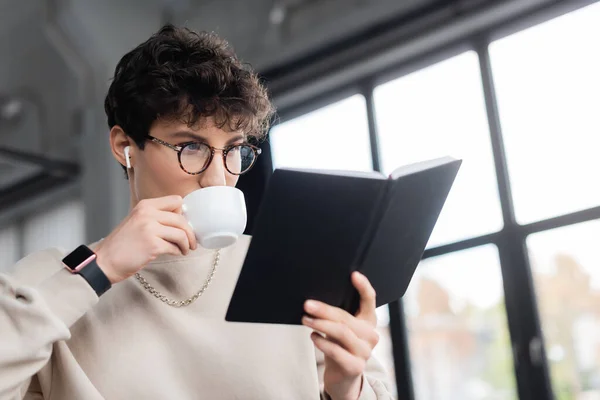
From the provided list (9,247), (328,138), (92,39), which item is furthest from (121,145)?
(9,247)

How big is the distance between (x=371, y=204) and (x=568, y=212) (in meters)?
2.25

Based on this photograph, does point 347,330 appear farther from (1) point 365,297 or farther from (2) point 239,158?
(2) point 239,158

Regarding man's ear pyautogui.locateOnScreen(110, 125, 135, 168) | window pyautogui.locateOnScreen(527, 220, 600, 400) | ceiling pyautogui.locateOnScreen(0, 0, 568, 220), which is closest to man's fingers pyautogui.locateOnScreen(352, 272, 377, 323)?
man's ear pyautogui.locateOnScreen(110, 125, 135, 168)

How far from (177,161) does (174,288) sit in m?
0.21

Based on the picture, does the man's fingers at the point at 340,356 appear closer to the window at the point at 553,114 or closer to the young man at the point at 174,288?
the young man at the point at 174,288

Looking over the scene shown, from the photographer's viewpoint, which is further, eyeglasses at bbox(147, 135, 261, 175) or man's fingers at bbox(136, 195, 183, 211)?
eyeglasses at bbox(147, 135, 261, 175)

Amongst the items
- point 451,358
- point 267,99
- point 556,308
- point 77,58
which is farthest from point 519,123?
point 77,58

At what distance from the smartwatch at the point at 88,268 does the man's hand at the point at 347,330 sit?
26cm

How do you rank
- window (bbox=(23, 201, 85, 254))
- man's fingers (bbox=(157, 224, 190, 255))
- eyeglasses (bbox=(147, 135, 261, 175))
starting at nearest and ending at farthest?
man's fingers (bbox=(157, 224, 190, 255)) < eyeglasses (bbox=(147, 135, 261, 175)) < window (bbox=(23, 201, 85, 254))

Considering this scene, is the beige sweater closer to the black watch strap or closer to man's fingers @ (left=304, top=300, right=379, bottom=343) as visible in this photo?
the black watch strap

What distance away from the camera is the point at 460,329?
3.12m

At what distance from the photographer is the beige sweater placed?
3.06 ft

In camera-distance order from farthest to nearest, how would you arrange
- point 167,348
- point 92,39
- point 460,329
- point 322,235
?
point 92,39, point 460,329, point 167,348, point 322,235

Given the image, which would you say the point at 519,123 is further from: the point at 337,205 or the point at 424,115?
the point at 337,205
